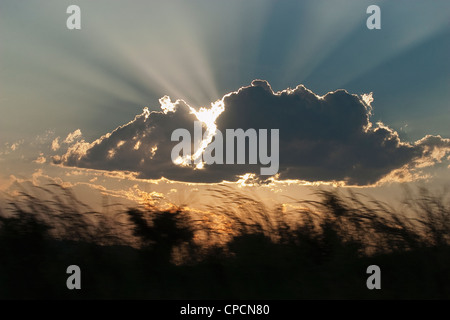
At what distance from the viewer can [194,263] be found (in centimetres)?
390

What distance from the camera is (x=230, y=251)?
411cm

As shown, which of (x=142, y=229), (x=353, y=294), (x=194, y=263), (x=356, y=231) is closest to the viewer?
(x=353, y=294)

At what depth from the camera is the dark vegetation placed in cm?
357

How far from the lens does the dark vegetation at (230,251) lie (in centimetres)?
357

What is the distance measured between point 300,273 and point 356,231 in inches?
40.4

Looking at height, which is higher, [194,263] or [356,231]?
[356,231]
